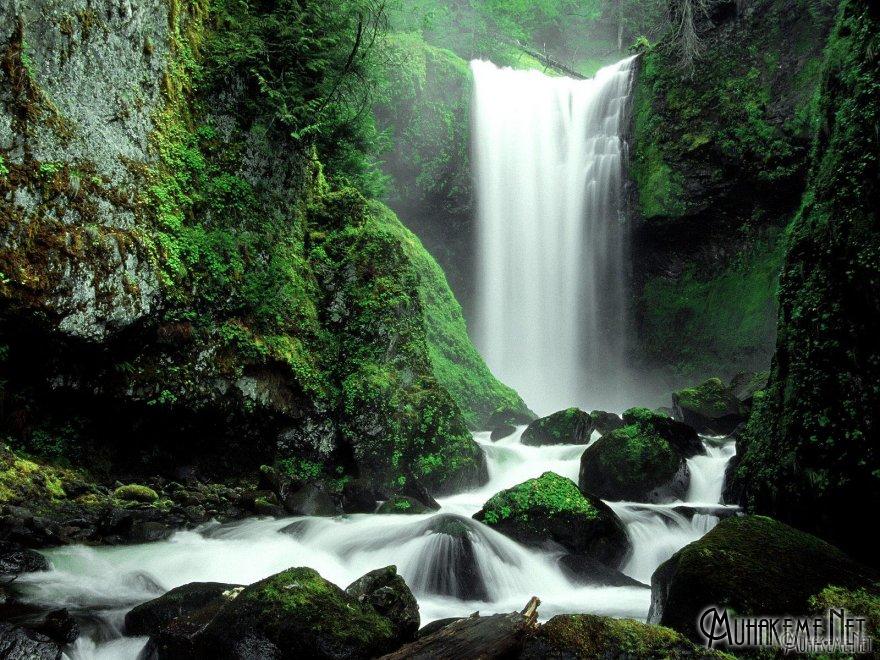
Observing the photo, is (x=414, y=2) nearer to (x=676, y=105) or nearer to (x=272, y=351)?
(x=676, y=105)

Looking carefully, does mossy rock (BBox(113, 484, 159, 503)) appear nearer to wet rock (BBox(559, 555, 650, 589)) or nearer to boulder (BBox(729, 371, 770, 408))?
wet rock (BBox(559, 555, 650, 589))

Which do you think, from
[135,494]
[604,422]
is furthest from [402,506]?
[604,422]

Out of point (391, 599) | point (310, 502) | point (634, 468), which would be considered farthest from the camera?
point (634, 468)

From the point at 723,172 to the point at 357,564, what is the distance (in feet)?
54.9

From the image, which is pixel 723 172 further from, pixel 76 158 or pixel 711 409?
pixel 76 158

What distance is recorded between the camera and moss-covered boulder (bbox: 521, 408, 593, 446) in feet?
41.6

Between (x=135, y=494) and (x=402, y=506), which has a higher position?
(x=135, y=494)

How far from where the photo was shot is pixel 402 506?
7.69 meters

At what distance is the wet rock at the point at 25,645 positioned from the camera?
3.35 meters

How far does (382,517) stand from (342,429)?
179 centimetres

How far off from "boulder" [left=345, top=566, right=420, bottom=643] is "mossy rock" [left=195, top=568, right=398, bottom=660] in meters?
0.15

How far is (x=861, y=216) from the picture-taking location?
5.23m

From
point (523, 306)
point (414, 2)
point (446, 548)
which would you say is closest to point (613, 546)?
point (446, 548)

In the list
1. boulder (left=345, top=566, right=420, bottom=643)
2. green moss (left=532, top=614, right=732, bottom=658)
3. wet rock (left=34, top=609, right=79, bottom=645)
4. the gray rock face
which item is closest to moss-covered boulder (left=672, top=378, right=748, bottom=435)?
green moss (left=532, top=614, right=732, bottom=658)
